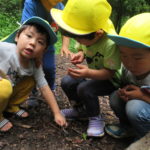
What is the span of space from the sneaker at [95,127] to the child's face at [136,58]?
0.64 meters

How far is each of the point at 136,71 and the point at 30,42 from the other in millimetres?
901

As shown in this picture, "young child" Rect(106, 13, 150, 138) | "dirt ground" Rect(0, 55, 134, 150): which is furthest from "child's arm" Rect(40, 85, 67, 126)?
"young child" Rect(106, 13, 150, 138)

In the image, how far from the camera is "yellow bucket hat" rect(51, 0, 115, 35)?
2.15 metres

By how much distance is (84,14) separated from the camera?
216 cm

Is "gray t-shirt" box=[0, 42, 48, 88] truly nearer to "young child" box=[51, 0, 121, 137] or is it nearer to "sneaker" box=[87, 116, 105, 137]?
"young child" box=[51, 0, 121, 137]

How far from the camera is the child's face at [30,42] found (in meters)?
2.37

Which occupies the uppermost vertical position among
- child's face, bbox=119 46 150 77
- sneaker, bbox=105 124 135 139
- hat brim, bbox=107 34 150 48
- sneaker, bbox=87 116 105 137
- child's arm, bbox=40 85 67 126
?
hat brim, bbox=107 34 150 48

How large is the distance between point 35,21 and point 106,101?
149cm

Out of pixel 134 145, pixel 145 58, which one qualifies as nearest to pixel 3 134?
pixel 134 145

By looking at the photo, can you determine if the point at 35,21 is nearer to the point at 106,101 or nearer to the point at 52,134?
the point at 52,134

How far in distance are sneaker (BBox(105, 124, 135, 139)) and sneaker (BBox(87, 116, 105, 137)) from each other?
3.2 inches

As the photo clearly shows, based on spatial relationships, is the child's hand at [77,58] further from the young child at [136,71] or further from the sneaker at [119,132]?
the sneaker at [119,132]

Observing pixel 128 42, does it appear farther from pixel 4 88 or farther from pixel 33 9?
pixel 33 9

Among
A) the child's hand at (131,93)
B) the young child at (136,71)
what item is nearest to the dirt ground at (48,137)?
the young child at (136,71)
